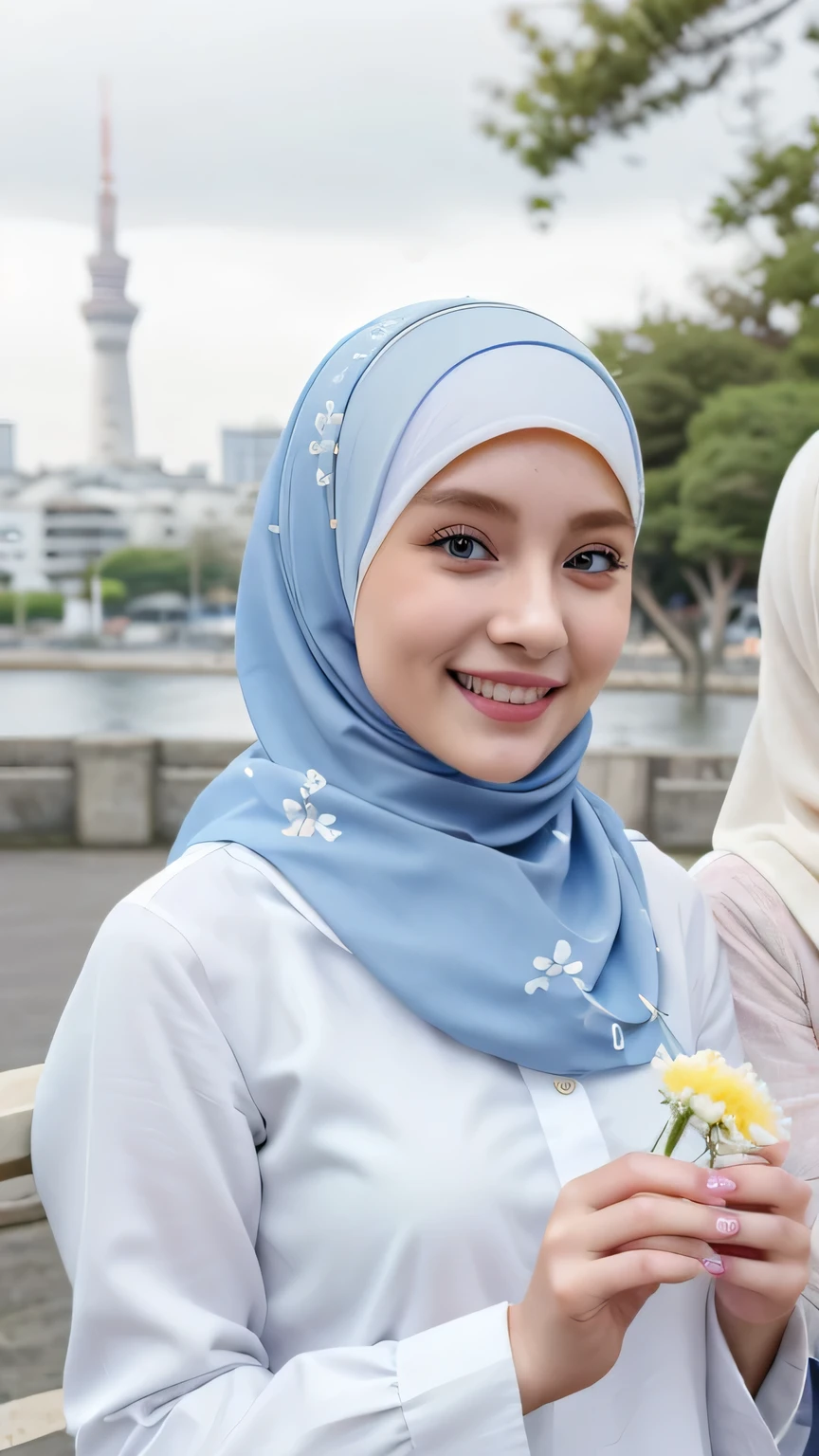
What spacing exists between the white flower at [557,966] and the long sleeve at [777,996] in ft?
1.08

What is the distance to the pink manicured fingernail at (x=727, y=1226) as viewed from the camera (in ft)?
2.86

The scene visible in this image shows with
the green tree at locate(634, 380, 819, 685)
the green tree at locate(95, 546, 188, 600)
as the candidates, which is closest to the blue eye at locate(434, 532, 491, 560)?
the green tree at locate(634, 380, 819, 685)

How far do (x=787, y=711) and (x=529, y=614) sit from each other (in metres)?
0.67

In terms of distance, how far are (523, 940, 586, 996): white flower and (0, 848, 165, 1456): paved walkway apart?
2111mm

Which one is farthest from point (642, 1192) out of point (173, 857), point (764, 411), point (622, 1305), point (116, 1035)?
point (764, 411)

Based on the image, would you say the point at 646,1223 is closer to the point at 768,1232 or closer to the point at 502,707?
the point at 768,1232

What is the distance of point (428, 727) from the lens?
1053mm

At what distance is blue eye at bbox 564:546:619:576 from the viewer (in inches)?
42.0

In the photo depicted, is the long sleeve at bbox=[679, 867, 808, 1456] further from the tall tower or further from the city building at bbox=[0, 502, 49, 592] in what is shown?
the tall tower

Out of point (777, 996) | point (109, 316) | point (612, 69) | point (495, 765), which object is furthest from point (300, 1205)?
point (109, 316)

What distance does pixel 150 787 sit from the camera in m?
9.56

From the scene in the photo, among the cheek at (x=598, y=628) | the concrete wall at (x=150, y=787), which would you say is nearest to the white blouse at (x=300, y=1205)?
the cheek at (x=598, y=628)

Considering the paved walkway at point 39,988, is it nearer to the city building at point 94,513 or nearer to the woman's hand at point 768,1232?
the woman's hand at point 768,1232

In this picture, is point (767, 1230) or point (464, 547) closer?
point (767, 1230)
